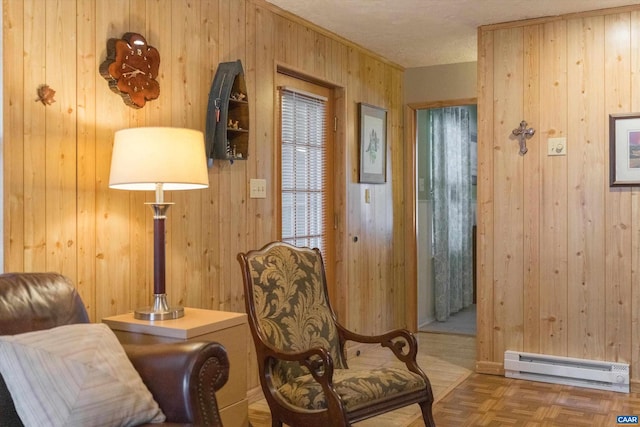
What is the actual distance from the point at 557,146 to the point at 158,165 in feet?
9.00

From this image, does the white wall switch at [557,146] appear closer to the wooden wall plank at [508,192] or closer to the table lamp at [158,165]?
the wooden wall plank at [508,192]

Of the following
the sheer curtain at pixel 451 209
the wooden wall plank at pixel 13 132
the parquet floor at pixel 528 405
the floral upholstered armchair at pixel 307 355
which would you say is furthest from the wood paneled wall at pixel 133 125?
the sheer curtain at pixel 451 209

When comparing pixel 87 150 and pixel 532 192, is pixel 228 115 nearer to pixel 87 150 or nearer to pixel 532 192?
pixel 87 150

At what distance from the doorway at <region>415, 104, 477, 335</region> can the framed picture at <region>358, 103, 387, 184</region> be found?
0.69 metres

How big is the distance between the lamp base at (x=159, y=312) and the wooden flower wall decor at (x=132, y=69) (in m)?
0.90

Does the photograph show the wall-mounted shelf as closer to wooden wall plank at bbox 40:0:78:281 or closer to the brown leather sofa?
wooden wall plank at bbox 40:0:78:281

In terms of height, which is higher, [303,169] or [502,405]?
[303,169]

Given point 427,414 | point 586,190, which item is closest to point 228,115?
point 427,414

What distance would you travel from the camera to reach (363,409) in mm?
2475

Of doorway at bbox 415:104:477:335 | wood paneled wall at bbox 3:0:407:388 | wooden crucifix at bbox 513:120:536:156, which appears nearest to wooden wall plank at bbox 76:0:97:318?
wood paneled wall at bbox 3:0:407:388

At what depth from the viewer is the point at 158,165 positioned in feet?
8.05

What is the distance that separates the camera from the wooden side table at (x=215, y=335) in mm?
2459

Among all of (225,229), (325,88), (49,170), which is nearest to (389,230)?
(325,88)

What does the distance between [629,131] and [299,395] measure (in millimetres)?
2718
